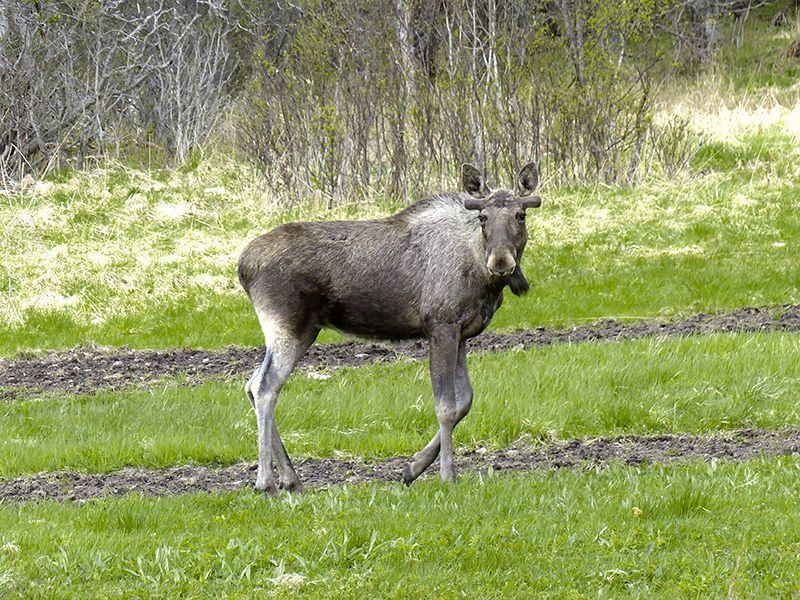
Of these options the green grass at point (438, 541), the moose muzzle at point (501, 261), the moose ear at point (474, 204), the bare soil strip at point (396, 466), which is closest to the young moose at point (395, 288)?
the moose ear at point (474, 204)

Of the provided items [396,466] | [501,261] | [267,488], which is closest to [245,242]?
[396,466]

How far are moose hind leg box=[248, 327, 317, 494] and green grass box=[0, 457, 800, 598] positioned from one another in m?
0.59

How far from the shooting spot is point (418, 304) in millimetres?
9289

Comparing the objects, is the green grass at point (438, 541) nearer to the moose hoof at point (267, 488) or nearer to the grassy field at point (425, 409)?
the grassy field at point (425, 409)

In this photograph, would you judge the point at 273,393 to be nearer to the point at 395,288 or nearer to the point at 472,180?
the point at 395,288

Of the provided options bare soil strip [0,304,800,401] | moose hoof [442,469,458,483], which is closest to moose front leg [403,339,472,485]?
moose hoof [442,469,458,483]

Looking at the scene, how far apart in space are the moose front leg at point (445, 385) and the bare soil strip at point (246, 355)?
15.8 feet

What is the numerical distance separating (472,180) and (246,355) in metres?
6.18

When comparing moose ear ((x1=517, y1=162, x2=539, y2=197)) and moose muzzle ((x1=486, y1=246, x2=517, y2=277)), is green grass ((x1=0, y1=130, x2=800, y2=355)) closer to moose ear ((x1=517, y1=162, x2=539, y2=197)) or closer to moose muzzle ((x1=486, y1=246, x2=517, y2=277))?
moose ear ((x1=517, y1=162, x2=539, y2=197))

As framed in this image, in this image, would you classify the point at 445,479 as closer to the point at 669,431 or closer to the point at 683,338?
the point at 669,431

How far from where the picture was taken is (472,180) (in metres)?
9.13

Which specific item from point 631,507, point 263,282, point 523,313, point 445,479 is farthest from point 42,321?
point 631,507

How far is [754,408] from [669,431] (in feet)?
2.74

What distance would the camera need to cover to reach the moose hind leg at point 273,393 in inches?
351
